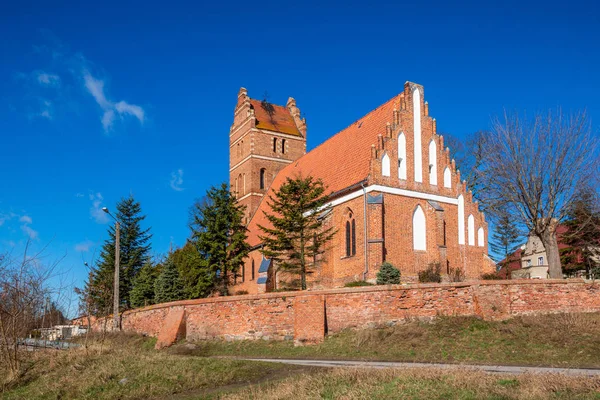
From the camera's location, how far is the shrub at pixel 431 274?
26059 mm

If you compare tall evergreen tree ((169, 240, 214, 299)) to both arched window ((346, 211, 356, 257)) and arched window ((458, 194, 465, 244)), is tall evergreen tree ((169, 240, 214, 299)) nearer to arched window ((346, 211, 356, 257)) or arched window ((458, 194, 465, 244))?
arched window ((346, 211, 356, 257))

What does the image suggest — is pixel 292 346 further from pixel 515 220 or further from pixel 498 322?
pixel 515 220

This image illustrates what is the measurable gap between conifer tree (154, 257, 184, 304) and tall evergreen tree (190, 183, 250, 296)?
5.36ft

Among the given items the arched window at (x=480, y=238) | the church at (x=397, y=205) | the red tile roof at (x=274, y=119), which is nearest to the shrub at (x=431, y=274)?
the church at (x=397, y=205)

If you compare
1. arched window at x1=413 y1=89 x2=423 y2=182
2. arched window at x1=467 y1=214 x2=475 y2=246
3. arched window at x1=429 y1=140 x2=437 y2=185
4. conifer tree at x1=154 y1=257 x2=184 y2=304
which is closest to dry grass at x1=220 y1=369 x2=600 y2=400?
arched window at x1=413 y1=89 x2=423 y2=182

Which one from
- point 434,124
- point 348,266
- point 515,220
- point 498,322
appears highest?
point 434,124

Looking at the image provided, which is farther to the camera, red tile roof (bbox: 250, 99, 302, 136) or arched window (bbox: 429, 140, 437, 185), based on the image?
red tile roof (bbox: 250, 99, 302, 136)

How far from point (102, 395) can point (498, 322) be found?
39.7ft

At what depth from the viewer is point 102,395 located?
42.7 feet

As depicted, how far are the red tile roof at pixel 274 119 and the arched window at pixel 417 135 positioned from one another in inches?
773

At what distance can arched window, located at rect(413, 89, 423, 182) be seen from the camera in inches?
1201

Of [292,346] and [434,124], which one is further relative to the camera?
[434,124]

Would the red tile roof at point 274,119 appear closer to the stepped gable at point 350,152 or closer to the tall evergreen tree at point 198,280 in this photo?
the stepped gable at point 350,152

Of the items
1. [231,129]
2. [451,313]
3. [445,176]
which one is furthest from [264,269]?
[231,129]
